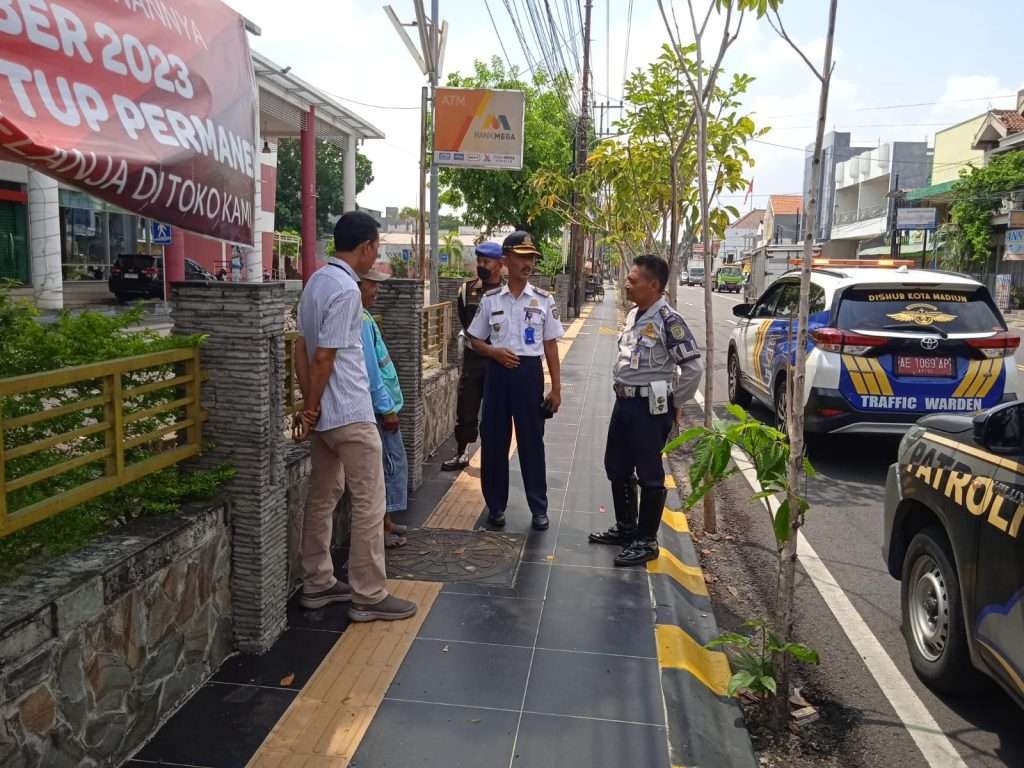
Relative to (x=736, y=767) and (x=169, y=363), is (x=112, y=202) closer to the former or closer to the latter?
(x=169, y=363)

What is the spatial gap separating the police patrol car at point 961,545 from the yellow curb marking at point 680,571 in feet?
3.54

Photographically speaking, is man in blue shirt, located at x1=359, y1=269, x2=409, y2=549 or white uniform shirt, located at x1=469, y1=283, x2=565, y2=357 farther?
white uniform shirt, located at x1=469, y1=283, x2=565, y2=357

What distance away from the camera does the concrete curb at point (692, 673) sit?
127 inches

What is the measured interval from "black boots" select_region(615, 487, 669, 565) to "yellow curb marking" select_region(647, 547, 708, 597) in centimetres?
7

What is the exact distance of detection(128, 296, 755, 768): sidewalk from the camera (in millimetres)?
3133

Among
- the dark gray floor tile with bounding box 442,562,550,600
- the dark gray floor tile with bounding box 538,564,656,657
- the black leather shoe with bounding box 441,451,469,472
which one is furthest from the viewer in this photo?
the black leather shoe with bounding box 441,451,469,472

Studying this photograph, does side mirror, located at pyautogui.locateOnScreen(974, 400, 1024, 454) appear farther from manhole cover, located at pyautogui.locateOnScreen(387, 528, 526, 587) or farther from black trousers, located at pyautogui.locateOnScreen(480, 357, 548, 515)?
black trousers, located at pyautogui.locateOnScreen(480, 357, 548, 515)

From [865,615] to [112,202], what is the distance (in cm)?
414

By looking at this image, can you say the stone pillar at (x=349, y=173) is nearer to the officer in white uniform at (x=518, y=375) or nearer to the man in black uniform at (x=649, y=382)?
the officer in white uniform at (x=518, y=375)

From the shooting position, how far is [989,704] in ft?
12.3

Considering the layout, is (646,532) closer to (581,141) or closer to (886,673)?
(886,673)

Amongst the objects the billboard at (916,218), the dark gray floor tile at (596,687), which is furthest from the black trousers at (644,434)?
the billboard at (916,218)

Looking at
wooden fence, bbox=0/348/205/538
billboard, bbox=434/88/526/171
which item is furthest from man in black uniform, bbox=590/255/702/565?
billboard, bbox=434/88/526/171

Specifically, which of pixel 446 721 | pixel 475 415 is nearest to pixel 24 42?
pixel 446 721
